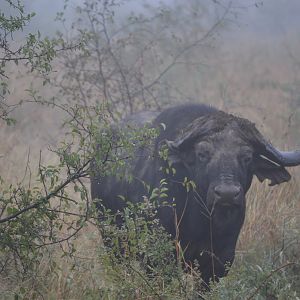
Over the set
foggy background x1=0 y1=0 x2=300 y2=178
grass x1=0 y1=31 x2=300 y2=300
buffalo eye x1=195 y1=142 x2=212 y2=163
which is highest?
foggy background x1=0 y1=0 x2=300 y2=178

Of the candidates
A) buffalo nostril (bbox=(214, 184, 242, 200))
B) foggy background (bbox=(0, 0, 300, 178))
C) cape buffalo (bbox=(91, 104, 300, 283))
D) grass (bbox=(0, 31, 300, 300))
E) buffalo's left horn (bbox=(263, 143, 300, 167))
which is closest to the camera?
grass (bbox=(0, 31, 300, 300))

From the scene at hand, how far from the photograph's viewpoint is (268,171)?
5086mm

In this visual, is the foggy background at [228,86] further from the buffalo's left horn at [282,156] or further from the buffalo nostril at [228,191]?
the buffalo's left horn at [282,156]

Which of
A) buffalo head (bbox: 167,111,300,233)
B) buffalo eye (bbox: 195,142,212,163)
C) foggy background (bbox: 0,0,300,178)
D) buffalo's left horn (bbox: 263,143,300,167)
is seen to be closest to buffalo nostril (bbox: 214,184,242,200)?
buffalo head (bbox: 167,111,300,233)

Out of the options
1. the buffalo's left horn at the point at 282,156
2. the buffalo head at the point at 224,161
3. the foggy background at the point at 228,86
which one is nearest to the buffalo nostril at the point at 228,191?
the buffalo head at the point at 224,161

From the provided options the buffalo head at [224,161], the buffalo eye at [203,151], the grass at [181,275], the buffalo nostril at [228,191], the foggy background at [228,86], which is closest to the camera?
the grass at [181,275]

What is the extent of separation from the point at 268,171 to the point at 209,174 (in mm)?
702

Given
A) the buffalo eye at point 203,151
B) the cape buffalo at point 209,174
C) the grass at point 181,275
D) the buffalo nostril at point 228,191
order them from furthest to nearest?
the buffalo eye at point 203,151
the cape buffalo at point 209,174
the buffalo nostril at point 228,191
the grass at point 181,275

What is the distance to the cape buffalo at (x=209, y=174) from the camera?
4.57 meters

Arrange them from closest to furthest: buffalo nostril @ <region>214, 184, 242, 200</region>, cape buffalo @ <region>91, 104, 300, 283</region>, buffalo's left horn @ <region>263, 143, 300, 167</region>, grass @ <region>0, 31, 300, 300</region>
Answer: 1. grass @ <region>0, 31, 300, 300</region>
2. buffalo nostril @ <region>214, 184, 242, 200</region>
3. cape buffalo @ <region>91, 104, 300, 283</region>
4. buffalo's left horn @ <region>263, 143, 300, 167</region>

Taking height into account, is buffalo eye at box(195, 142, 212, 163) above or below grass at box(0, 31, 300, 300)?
above

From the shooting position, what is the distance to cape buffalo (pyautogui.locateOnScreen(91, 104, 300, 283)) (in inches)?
180

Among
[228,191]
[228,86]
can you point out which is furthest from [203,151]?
[228,86]

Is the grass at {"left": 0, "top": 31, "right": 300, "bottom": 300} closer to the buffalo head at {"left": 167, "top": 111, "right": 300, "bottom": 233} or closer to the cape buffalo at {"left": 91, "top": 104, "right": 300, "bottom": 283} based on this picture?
the cape buffalo at {"left": 91, "top": 104, "right": 300, "bottom": 283}
